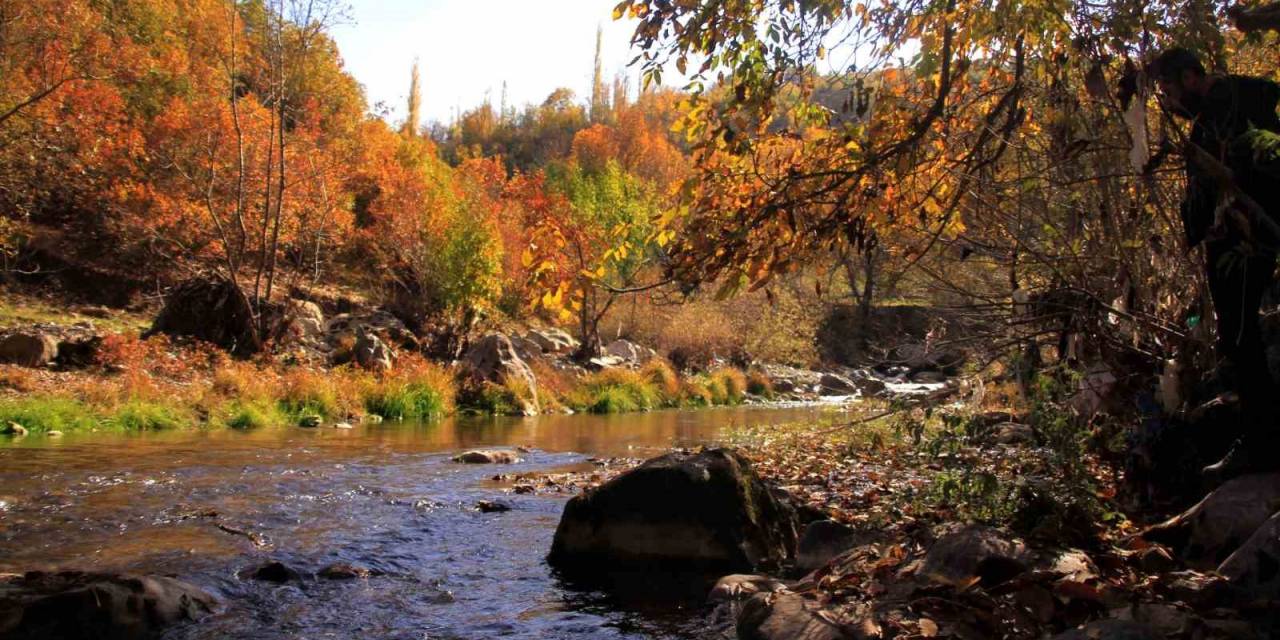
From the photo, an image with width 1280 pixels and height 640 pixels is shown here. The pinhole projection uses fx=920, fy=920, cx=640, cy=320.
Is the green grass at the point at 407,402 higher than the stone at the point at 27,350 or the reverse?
the reverse

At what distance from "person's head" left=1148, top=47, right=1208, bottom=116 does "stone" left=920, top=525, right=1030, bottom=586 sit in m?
2.54

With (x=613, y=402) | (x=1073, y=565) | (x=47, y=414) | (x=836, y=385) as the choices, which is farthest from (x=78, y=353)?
(x=836, y=385)

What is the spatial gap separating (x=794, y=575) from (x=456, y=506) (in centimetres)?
450

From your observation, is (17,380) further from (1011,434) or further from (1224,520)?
(1224,520)

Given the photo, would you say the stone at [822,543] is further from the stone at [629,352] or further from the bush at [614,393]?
the stone at [629,352]

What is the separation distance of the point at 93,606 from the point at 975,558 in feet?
15.8

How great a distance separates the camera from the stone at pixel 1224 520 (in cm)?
489

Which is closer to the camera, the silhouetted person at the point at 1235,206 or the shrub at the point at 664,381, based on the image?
the silhouetted person at the point at 1235,206

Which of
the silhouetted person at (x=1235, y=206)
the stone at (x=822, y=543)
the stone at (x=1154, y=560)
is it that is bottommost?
the stone at (x=822, y=543)

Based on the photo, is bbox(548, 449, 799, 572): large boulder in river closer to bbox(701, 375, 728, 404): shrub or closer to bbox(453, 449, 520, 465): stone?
bbox(453, 449, 520, 465): stone

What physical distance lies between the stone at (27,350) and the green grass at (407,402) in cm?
678

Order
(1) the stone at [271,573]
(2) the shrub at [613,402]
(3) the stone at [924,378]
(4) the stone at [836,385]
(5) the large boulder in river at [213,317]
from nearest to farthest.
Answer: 1. (1) the stone at [271,573]
2. (5) the large boulder in river at [213,317]
3. (2) the shrub at [613,402]
4. (4) the stone at [836,385]
5. (3) the stone at [924,378]

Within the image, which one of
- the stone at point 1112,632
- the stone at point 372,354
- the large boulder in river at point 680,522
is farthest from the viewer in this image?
the stone at point 372,354

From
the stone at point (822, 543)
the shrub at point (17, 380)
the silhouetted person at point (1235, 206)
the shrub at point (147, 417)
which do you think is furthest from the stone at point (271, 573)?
the shrub at point (17, 380)
